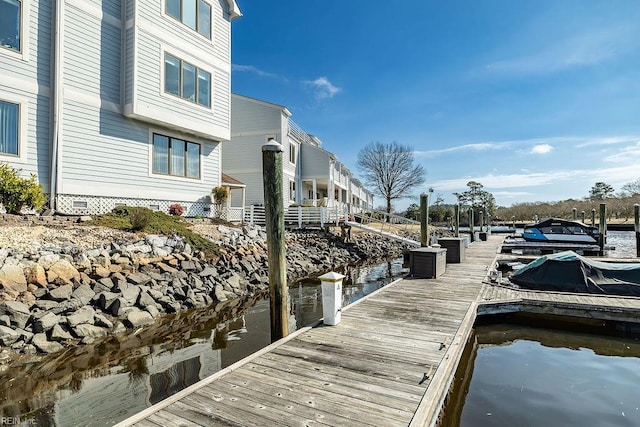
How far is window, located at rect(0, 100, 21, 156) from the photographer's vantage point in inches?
357

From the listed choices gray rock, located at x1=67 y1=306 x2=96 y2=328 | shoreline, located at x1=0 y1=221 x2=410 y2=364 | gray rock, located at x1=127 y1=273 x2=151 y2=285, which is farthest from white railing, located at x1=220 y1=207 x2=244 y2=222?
gray rock, located at x1=67 y1=306 x2=96 y2=328

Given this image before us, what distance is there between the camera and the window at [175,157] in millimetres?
12875

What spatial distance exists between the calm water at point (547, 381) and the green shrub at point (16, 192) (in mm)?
10172

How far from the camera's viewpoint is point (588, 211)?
49.4m

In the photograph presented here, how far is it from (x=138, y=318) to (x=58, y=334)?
4.75 ft

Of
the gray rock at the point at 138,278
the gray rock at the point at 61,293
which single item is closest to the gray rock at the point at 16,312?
the gray rock at the point at 61,293

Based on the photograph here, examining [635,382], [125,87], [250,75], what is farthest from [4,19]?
[635,382]

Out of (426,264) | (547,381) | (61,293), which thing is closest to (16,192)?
(61,293)

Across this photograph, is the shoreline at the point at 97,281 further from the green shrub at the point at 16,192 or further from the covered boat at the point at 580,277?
the covered boat at the point at 580,277

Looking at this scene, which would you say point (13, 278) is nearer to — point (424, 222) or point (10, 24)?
point (10, 24)

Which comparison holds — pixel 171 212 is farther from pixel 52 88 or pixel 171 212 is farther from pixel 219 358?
pixel 219 358

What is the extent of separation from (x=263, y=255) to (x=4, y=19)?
10.0 meters

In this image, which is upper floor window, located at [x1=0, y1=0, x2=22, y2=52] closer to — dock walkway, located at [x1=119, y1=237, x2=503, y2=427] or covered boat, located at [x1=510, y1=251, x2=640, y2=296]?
dock walkway, located at [x1=119, y1=237, x2=503, y2=427]

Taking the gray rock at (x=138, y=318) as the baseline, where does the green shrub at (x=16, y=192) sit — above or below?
above
